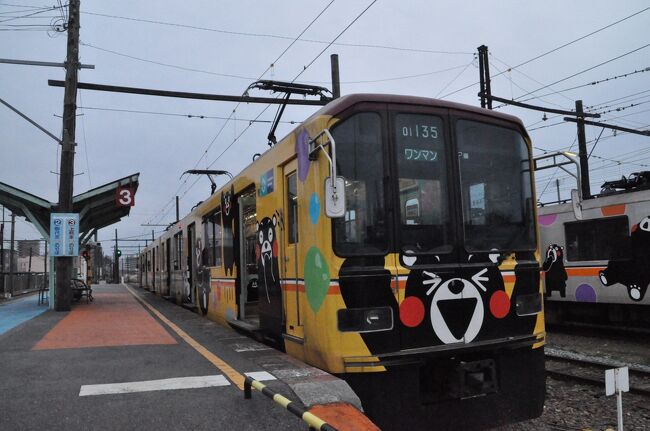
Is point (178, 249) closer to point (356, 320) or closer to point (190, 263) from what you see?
point (190, 263)

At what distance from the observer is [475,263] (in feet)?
14.9

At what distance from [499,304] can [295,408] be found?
2.06 meters

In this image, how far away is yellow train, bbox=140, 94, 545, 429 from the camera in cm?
413

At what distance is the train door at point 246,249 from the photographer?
7.55 m

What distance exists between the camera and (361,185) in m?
4.30

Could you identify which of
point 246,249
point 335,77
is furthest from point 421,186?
point 335,77

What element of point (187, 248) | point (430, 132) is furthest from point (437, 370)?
point (187, 248)

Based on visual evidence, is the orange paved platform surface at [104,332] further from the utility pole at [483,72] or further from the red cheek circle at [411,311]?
the utility pole at [483,72]

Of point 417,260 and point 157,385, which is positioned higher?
point 417,260

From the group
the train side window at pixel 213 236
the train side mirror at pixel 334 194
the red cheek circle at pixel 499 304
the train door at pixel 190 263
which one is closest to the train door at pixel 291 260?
the train side mirror at pixel 334 194

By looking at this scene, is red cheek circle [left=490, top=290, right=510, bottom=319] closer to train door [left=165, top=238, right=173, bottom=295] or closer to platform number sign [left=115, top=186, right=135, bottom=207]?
platform number sign [left=115, top=186, right=135, bottom=207]

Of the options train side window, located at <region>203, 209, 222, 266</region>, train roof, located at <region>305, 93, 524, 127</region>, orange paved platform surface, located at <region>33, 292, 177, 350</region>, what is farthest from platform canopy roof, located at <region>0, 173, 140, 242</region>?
train roof, located at <region>305, 93, 524, 127</region>

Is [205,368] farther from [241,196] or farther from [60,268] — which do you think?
[60,268]

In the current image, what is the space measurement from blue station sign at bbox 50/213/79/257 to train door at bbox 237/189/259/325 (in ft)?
24.4
